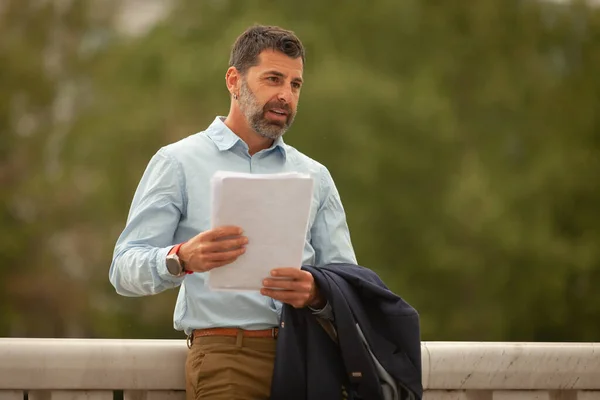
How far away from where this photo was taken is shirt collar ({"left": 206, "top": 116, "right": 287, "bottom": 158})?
227cm

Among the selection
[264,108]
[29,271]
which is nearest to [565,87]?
[29,271]

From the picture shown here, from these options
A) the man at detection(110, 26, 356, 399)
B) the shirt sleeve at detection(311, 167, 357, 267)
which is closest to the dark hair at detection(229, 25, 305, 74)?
the man at detection(110, 26, 356, 399)

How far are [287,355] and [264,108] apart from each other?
64 centimetres

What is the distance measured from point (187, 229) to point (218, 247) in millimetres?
357

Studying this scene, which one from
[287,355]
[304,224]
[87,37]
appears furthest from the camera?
[87,37]

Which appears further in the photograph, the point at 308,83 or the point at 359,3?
the point at 359,3

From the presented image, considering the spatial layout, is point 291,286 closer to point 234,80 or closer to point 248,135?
point 248,135

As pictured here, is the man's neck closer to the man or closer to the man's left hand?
the man

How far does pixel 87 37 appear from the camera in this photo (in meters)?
17.5

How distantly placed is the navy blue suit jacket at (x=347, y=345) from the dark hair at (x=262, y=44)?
1.94ft

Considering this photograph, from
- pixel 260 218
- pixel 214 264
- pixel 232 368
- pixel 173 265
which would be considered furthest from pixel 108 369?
pixel 260 218

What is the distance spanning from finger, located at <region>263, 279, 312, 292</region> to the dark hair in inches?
26.1

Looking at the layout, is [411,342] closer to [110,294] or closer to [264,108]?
[264,108]

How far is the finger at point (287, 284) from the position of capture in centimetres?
192
